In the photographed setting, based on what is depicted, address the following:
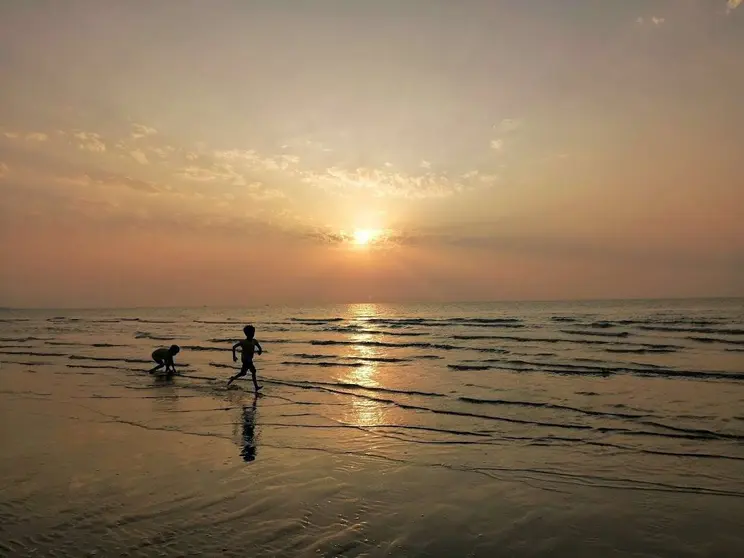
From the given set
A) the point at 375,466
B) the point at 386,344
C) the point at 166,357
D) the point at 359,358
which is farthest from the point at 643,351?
the point at 166,357

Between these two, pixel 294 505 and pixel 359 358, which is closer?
pixel 294 505

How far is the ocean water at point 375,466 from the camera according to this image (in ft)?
19.4

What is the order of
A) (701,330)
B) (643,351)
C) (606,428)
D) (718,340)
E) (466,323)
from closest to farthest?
1. (606,428)
2. (643,351)
3. (718,340)
4. (701,330)
5. (466,323)

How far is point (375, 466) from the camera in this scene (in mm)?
8727

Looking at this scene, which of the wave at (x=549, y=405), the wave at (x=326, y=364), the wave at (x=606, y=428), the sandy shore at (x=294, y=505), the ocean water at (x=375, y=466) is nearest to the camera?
the sandy shore at (x=294, y=505)

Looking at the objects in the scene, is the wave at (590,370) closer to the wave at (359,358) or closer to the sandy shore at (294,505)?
the wave at (359,358)

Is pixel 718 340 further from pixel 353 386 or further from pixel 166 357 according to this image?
pixel 166 357

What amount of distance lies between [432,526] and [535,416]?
317 inches

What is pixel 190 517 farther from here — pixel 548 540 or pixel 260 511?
pixel 548 540

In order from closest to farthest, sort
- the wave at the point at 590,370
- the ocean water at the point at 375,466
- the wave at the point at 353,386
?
the ocean water at the point at 375,466, the wave at the point at 353,386, the wave at the point at 590,370

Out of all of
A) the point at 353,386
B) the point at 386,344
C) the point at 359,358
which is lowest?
the point at 386,344

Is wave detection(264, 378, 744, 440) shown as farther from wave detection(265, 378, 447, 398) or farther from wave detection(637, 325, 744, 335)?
wave detection(637, 325, 744, 335)

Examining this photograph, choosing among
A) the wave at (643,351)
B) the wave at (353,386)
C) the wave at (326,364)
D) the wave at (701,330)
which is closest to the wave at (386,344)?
the wave at (326,364)

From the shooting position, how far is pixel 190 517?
6.37 metres
